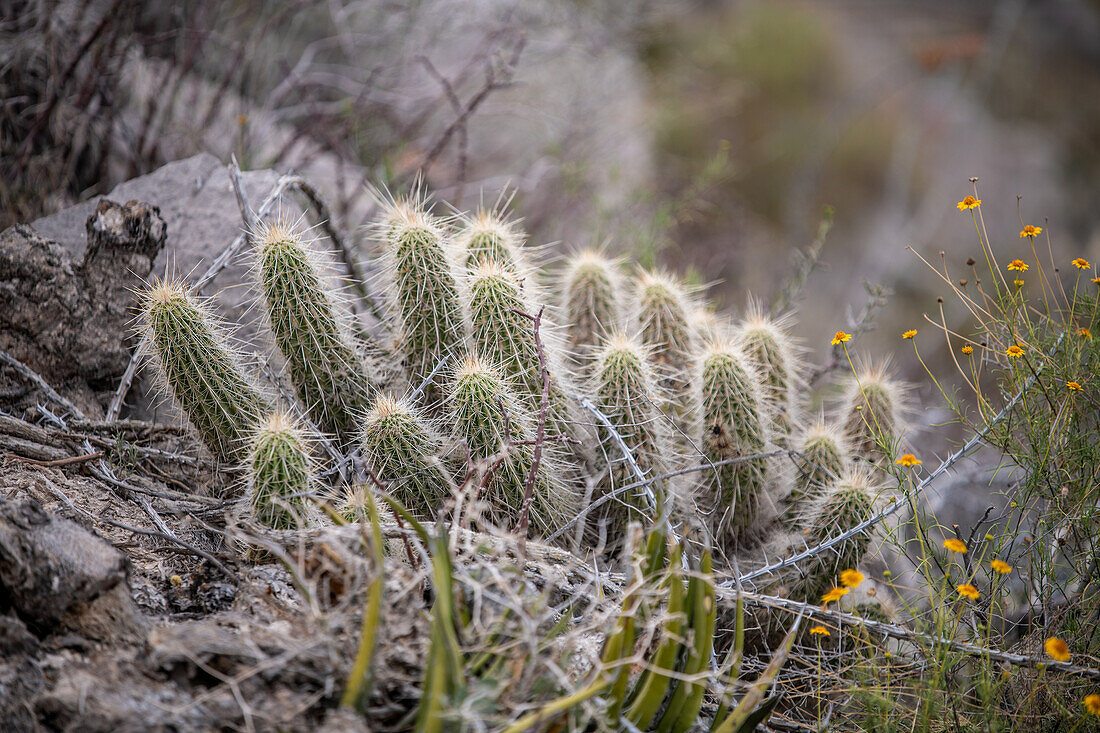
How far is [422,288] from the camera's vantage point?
84.7 inches

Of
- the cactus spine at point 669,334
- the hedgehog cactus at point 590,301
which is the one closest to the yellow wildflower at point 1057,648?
the cactus spine at point 669,334

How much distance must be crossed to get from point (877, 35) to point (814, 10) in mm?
755

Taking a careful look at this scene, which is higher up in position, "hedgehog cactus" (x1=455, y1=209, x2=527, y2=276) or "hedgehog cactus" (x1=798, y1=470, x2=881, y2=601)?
"hedgehog cactus" (x1=455, y1=209, x2=527, y2=276)

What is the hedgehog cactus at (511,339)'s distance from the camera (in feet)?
6.95

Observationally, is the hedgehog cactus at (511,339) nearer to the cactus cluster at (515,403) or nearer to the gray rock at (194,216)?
the cactus cluster at (515,403)

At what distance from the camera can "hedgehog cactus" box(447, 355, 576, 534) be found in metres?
1.94

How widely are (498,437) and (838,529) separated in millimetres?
1027

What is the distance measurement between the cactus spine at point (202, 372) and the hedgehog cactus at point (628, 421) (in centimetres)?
101

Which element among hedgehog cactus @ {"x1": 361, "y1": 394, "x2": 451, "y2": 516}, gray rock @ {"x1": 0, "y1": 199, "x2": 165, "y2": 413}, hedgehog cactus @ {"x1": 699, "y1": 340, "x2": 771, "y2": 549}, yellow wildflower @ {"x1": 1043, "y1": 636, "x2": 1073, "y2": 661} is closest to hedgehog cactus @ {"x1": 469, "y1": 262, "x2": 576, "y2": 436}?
hedgehog cactus @ {"x1": 361, "y1": 394, "x2": 451, "y2": 516}

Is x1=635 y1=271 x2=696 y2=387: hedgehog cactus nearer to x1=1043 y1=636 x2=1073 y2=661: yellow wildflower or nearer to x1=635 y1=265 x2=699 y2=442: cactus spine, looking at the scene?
x1=635 y1=265 x2=699 y2=442: cactus spine

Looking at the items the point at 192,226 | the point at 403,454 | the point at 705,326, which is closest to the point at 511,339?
the point at 403,454

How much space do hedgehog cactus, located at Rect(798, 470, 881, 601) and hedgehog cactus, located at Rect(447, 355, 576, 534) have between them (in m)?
0.79

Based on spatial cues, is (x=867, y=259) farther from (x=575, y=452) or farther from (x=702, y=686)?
(x=702, y=686)

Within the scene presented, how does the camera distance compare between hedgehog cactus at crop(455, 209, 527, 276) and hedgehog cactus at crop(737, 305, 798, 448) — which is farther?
hedgehog cactus at crop(737, 305, 798, 448)
